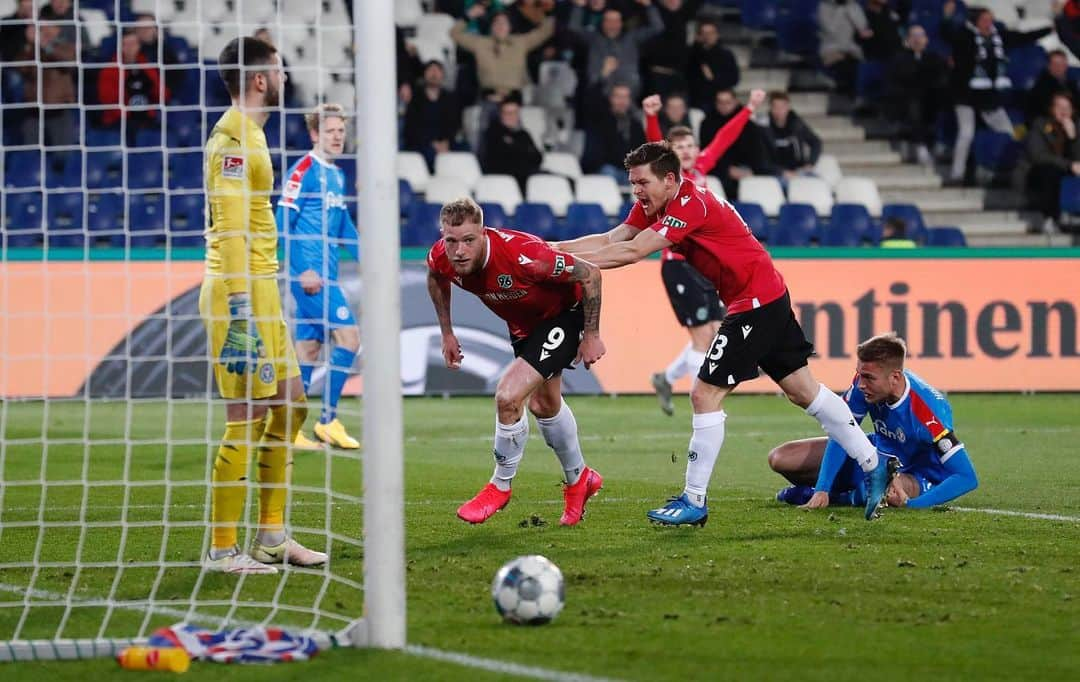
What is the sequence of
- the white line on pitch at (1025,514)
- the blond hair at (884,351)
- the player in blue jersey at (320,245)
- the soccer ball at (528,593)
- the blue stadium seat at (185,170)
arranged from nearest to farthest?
the soccer ball at (528,593) → the white line on pitch at (1025,514) → the blond hair at (884,351) → the player in blue jersey at (320,245) → the blue stadium seat at (185,170)

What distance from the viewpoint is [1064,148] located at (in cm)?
1964

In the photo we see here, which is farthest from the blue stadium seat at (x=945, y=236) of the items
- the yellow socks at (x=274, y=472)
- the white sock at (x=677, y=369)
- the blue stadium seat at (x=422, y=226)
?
the yellow socks at (x=274, y=472)

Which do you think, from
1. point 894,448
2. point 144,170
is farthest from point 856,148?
point 894,448

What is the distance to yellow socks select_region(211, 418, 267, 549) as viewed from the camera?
252 inches

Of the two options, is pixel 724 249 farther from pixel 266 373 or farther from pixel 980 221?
pixel 980 221

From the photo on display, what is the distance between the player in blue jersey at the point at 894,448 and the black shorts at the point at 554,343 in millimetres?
1475

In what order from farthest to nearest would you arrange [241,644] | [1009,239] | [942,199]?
1. [942,199]
2. [1009,239]
3. [241,644]

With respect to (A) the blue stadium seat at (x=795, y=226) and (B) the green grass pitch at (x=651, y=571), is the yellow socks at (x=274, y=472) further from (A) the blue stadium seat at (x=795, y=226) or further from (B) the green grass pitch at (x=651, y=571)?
(A) the blue stadium seat at (x=795, y=226)

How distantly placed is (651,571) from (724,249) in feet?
6.94

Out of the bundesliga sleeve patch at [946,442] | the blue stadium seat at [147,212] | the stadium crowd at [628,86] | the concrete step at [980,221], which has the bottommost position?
the bundesliga sleeve patch at [946,442]

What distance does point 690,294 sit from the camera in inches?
527

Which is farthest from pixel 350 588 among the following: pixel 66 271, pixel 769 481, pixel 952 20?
pixel 952 20

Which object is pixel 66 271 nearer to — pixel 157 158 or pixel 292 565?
pixel 157 158

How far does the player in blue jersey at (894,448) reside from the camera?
8008 mm
